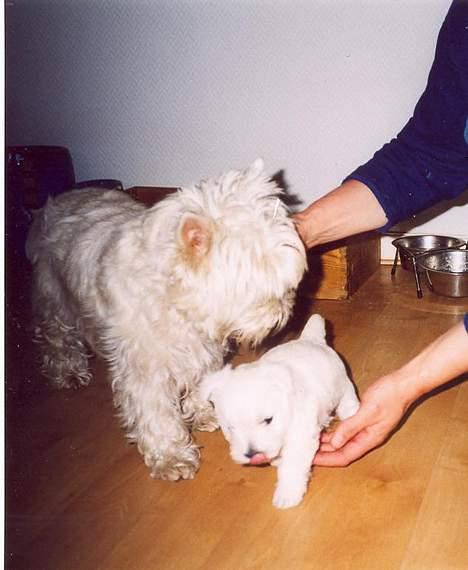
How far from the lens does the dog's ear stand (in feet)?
5.37

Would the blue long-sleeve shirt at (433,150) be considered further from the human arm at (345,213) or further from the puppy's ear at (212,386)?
the puppy's ear at (212,386)

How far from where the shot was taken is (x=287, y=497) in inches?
67.3

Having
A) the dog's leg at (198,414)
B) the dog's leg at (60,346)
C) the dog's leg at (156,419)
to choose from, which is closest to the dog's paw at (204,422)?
the dog's leg at (198,414)

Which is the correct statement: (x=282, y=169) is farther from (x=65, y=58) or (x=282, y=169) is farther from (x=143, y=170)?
(x=65, y=58)

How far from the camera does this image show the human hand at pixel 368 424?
165cm

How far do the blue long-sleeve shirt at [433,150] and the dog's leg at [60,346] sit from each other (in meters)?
1.42

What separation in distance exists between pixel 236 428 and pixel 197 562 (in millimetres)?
352

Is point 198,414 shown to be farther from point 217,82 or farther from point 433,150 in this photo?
point 217,82

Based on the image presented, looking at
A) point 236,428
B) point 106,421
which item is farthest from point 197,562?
point 106,421

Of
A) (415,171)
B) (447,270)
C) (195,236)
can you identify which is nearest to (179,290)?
(195,236)

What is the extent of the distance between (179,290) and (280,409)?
474 mm

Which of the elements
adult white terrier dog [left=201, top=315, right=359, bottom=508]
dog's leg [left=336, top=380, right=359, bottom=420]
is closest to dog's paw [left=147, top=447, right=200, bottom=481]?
adult white terrier dog [left=201, top=315, right=359, bottom=508]

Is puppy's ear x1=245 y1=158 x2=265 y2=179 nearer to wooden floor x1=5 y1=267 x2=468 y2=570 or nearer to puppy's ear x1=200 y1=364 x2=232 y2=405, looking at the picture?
puppy's ear x1=200 y1=364 x2=232 y2=405

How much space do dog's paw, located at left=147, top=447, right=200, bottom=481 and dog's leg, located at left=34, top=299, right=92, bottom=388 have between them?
0.83 metres
